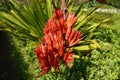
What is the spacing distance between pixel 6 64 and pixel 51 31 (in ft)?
5.22

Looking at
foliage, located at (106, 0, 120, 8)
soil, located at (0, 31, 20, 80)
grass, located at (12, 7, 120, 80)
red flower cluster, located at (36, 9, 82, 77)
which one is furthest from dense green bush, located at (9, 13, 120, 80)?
foliage, located at (106, 0, 120, 8)

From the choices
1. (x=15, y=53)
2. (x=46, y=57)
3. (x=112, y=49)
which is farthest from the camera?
(x=15, y=53)

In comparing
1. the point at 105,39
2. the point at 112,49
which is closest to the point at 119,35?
the point at 105,39

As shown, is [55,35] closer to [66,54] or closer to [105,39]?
[66,54]

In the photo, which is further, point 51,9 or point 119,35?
point 51,9

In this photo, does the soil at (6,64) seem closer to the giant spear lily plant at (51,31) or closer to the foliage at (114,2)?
the giant spear lily plant at (51,31)

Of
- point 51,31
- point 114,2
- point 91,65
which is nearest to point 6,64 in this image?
point 51,31

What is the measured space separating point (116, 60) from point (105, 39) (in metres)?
1.37

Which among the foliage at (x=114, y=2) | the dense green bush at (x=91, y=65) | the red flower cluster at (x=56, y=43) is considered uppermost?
the foliage at (x=114, y=2)

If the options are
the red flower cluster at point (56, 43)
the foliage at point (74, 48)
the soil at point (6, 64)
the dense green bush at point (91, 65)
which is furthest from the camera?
the soil at point (6, 64)

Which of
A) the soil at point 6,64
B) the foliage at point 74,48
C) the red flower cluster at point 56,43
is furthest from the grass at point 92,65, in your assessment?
the red flower cluster at point 56,43

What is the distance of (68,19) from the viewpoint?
648 centimetres

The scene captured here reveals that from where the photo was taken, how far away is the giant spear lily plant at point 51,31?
545 centimetres

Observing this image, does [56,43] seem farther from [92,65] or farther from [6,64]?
[6,64]
